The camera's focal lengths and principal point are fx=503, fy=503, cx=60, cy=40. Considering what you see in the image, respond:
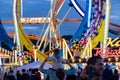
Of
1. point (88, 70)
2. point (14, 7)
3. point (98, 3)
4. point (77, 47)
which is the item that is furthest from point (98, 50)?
point (88, 70)

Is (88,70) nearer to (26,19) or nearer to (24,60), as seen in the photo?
(24,60)

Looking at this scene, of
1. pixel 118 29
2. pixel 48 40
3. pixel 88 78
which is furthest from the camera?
pixel 118 29

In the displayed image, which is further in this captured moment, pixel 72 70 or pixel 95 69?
pixel 72 70

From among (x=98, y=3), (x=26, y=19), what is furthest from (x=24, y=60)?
(x=26, y=19)

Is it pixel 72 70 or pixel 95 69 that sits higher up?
pixel 95 69

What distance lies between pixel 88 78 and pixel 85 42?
29.9 meters

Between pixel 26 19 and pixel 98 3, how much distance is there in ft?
51.7

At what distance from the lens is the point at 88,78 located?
16.1 feet

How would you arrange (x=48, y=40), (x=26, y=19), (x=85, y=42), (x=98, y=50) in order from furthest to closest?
(x=26, y=19), (x=48, y=40), (x=85, y=42), (x=98, y=50)

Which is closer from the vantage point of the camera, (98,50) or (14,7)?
(98,50)

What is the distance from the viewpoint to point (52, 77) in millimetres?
7230

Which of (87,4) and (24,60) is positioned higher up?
(87,4)

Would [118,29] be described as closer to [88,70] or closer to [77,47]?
[77,47]

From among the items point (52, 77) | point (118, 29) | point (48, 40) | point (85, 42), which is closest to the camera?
point (52, 77)
